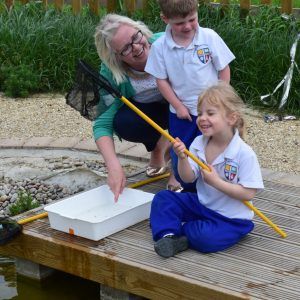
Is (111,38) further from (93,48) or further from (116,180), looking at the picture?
(93,48)

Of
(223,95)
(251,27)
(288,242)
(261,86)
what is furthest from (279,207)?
(251,27)

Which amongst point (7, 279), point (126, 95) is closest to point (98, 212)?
point (7, 279)

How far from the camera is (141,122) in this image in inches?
160

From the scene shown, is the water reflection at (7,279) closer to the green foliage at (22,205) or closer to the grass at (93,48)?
the green foliage at (22,205)

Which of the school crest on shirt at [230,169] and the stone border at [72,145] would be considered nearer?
the school crest on shirt at [230,169]

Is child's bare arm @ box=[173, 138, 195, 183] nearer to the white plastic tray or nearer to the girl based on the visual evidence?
the girl

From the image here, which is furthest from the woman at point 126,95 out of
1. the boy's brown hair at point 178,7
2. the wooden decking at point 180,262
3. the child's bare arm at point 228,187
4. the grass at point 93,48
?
the grass at point 93,48

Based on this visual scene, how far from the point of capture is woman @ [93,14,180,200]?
368cm

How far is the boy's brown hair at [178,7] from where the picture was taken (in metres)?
3.43

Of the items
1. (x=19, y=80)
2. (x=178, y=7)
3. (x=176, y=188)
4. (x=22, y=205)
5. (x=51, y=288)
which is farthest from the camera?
(x=19, y=80)

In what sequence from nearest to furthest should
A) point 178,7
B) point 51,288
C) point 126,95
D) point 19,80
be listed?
point 178,7 → point 51,288 → point 126,95 → point 19,80

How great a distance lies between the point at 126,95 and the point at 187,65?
0.48m

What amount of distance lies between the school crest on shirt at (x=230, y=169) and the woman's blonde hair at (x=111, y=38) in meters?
0.88

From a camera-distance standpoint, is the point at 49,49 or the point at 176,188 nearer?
the point at 176,188
